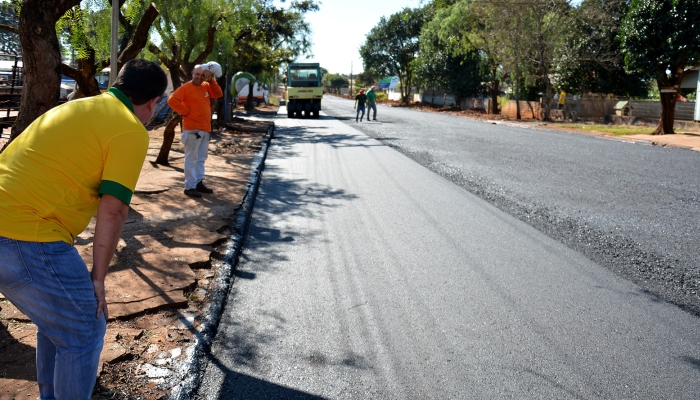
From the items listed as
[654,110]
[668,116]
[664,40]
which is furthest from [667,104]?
[654,110]

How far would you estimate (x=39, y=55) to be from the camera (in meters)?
6.41

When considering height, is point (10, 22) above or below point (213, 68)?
above

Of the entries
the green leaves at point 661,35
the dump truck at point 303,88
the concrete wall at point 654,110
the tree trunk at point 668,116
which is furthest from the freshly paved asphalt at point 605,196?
the dump truck at point 303,88

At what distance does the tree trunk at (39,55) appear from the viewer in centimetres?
628

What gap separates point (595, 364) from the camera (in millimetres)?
3826

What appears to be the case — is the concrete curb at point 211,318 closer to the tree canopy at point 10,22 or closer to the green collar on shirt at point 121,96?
the green collar on shirt at point 121,96

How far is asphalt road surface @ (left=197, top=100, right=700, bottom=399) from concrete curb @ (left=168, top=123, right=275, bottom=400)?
75mm

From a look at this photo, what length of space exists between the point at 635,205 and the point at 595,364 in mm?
5865

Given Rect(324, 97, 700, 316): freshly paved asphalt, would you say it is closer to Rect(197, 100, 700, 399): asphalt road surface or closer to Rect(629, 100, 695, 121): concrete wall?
Rect(197, 100, 700, 399): asphalt road surface

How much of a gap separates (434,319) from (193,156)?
5401mm

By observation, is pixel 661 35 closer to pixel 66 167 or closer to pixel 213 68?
pixel 213 68

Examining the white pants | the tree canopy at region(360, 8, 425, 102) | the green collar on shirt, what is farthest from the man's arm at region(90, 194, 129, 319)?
the tree canopy at region(360, 8, 425, 102)

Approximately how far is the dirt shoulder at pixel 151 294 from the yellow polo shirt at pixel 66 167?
3.92 ft

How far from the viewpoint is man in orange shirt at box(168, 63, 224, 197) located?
898 cm
